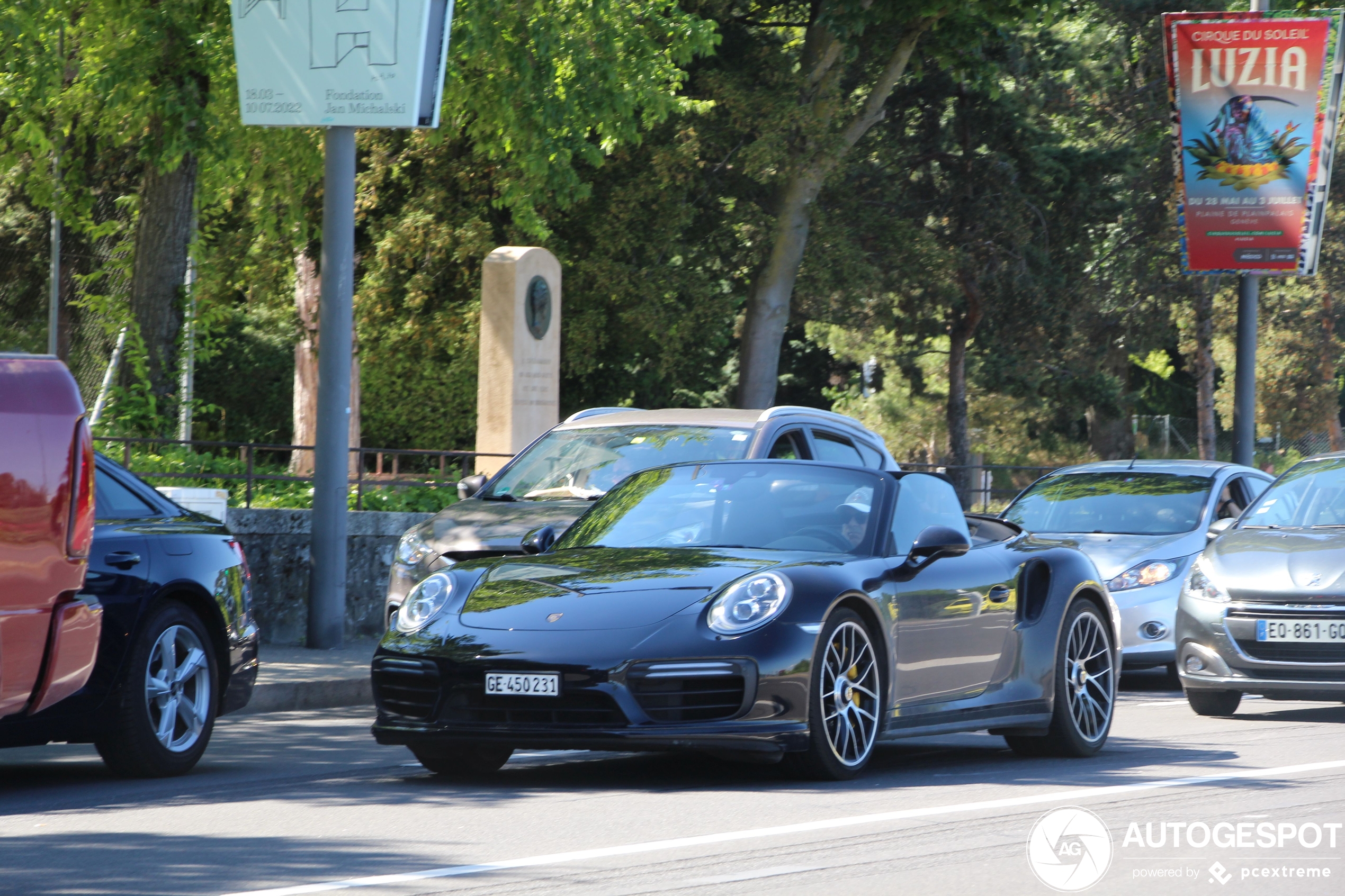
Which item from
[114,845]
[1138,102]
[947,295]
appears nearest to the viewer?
[114,845]

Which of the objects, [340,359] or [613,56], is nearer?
[340,359]

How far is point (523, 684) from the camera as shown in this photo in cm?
725

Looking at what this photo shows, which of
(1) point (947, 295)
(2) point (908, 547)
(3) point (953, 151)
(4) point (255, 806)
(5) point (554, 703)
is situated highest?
(3) point (953, 151)

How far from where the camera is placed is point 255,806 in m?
7.32

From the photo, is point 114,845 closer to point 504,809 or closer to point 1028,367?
point 504,809

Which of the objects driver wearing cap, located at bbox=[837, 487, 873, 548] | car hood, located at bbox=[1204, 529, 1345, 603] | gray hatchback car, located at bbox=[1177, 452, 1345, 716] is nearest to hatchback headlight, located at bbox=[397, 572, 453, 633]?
driver wearing cap, located at bbox=[837, 487, 873, 548]

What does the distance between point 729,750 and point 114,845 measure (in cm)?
236

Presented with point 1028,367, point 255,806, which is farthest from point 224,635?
point 1028,367

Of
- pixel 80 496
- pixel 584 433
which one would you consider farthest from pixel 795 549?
pixel 584 433

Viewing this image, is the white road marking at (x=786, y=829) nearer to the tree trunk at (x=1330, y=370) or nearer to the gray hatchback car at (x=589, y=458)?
the gray hatchback car at (x=589, y=458)

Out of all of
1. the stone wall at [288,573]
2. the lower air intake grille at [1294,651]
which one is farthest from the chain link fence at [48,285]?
the lower air intake grille at [1294,651]

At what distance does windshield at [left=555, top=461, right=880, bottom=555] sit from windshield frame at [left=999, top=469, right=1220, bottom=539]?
5310 mm

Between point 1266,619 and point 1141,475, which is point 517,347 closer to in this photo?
point 1141,475

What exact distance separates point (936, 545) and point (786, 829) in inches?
77.8
